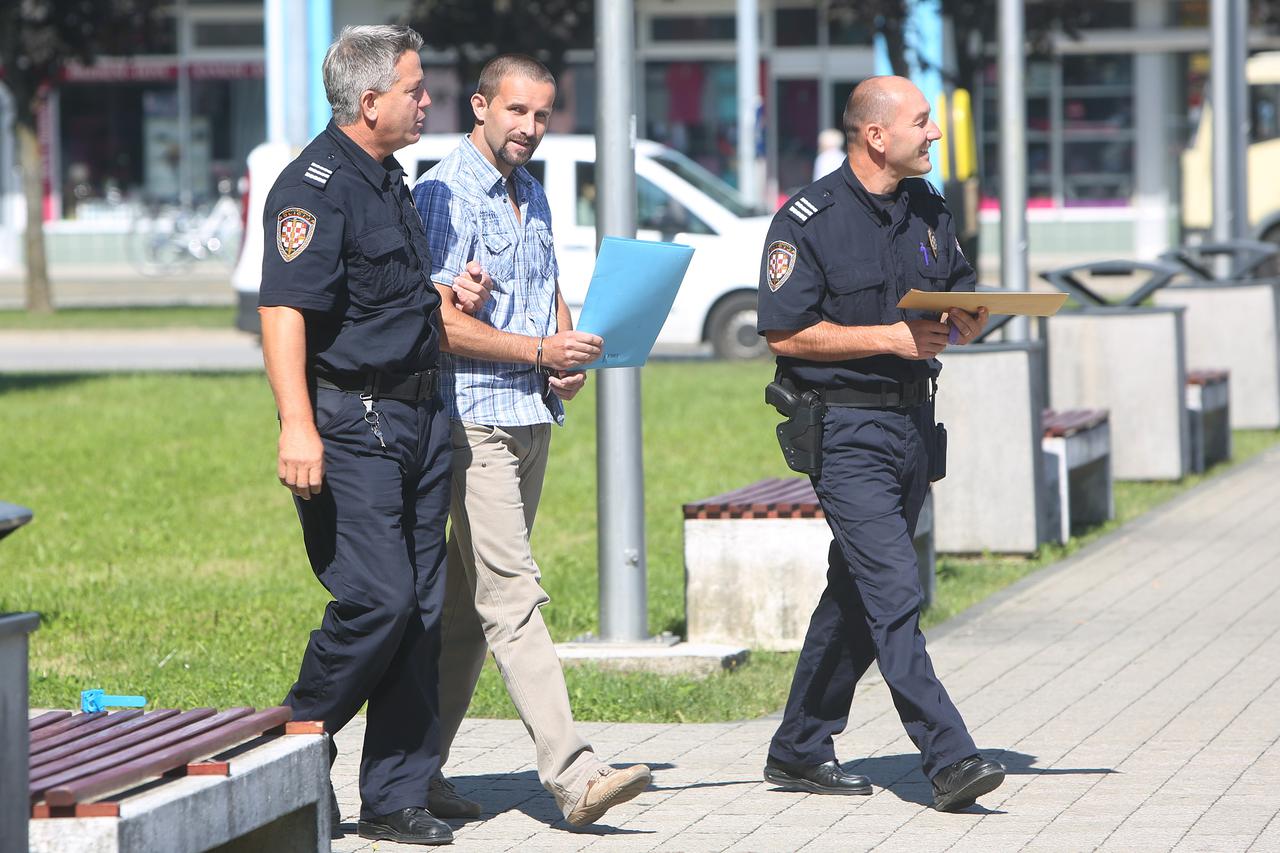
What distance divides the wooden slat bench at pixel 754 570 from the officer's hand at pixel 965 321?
87.2 inches

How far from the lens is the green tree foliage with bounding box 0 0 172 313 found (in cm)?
2384

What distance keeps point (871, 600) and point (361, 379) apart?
4.48 feet

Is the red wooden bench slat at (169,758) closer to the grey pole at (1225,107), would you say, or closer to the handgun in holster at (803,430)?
the handgun in holster at (803,430)

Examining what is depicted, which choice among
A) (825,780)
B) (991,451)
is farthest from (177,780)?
(991,451)

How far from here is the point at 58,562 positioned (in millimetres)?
9445

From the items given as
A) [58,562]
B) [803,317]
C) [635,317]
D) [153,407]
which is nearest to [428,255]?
[635,317]

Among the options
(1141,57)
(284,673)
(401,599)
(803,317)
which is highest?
(1141,57)

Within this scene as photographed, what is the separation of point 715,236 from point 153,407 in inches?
213

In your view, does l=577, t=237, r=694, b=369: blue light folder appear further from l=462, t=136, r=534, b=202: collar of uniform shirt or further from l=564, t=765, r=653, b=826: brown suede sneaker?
l=564, t=765, r=653, b=826: brown suede sneaker

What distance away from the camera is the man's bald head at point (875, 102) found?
535 centimetres

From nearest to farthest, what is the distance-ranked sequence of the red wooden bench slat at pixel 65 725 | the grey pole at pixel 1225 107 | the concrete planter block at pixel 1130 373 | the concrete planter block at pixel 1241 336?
the red wooden bench slat at pixel 65 725
the concrete planter block at pixel 1130 373
the concrete planter block at pixel 1241 336
the grey pole at pixel 1225 107

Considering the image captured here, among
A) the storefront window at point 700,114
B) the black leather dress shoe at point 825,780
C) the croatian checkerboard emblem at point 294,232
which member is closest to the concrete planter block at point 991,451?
the black leather dress shoe at point 825,780

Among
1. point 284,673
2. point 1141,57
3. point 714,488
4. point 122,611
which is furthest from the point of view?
point 1141,57

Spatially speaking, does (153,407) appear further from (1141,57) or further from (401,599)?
(1141,57)
